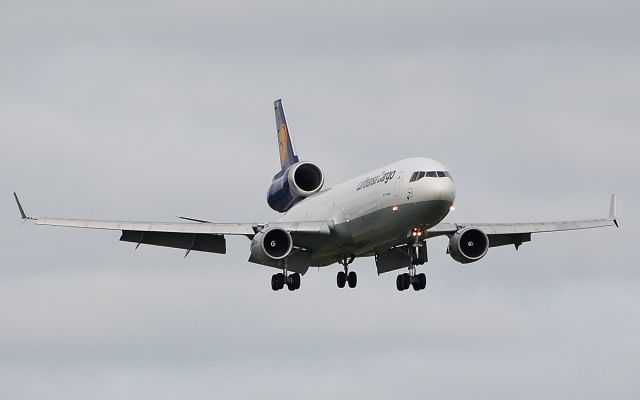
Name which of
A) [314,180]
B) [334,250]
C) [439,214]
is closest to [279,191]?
[314,180]

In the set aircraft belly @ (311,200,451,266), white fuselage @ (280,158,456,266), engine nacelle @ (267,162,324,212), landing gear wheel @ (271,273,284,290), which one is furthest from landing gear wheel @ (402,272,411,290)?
engine nacelle @ (267,162,324,212)

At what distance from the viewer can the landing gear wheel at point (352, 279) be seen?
299 ft

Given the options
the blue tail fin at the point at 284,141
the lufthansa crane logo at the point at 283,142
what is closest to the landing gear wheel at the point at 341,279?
the blue tail fin at the point at 284,141

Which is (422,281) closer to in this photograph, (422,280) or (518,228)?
(422,280)

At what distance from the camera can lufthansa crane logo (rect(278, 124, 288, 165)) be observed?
104 m

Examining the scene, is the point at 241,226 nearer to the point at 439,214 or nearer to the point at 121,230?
the point at 121,230

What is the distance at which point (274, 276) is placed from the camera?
88688 mm

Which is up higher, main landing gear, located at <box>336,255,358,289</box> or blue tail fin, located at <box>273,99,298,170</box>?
blue tail fin, located at <box>273,99,298,170</box>

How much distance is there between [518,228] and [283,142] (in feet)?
63.3

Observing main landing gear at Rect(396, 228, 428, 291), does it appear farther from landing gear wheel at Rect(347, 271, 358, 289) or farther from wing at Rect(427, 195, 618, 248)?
landing gear wheel at Rect(347, 271, 358, 289)

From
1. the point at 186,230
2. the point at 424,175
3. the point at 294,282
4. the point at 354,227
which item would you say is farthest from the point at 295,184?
the point at 424,175

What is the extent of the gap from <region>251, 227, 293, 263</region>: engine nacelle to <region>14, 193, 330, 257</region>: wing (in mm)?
483

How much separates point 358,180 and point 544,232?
10933 mm

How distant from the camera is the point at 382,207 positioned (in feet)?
269
